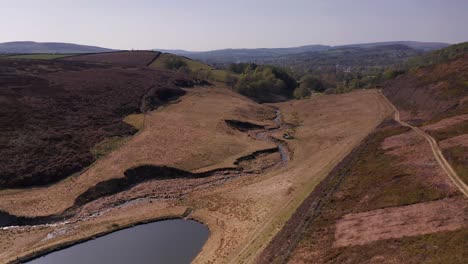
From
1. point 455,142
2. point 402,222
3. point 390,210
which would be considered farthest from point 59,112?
point 455,142

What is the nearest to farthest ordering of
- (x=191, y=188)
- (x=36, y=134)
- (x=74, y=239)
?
(x=74, y=239) → (x=191, y=188) → (x=36, y=134)

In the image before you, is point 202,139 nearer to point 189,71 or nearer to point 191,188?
point 191,188

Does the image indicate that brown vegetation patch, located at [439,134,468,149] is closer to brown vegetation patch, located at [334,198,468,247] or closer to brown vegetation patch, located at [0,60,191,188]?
brown vegetation patch, located at [334,198,468,247]

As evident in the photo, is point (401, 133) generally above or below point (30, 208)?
above

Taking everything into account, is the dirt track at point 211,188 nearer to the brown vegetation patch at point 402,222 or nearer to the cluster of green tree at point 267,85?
the brown vegetation patch at point 402,222

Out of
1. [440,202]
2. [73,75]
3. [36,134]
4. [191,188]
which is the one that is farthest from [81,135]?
[440,202]

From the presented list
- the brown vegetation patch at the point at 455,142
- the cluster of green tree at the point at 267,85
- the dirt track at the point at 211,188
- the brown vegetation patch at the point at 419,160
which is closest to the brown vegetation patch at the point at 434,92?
the dirt track at the point at 211,188
